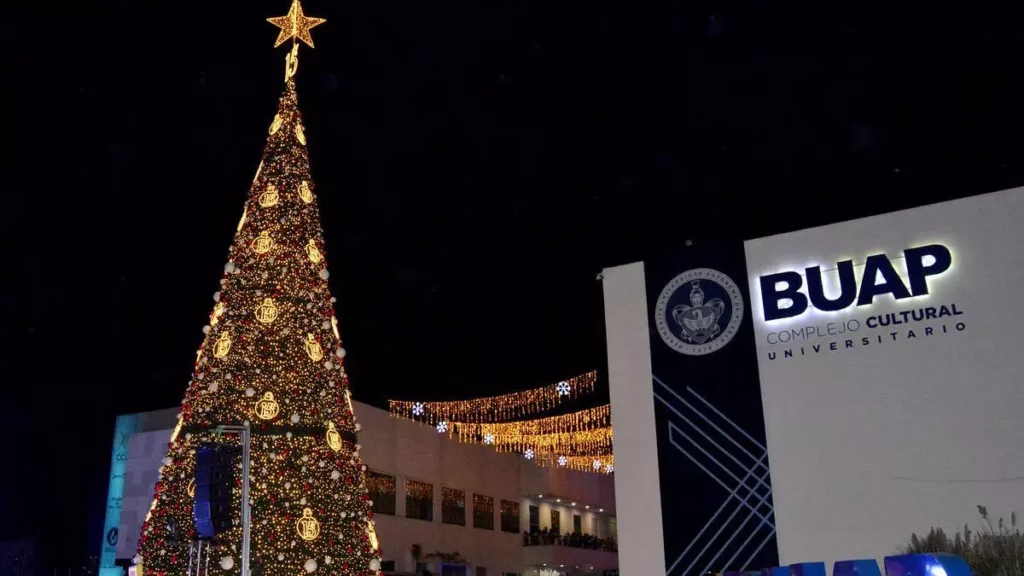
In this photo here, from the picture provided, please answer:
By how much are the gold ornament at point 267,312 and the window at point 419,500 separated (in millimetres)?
15919

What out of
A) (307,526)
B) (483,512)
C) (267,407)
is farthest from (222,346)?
(483,512)

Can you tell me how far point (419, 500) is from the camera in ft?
88.0

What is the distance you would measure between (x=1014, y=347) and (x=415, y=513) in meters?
19.4

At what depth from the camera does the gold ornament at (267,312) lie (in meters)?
11.3

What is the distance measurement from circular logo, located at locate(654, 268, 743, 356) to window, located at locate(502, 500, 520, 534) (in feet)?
69.5

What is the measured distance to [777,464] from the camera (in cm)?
1129

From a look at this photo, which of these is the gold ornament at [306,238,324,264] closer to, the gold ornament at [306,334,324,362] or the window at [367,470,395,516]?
the gold ornament at [306,334,324,362]

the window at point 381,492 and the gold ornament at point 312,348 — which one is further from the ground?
the gold ornament at point 312,348

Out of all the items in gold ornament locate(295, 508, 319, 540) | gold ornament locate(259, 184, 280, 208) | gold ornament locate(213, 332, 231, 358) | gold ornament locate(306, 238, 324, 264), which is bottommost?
gold ornament locate(295, 508, 319, 540)

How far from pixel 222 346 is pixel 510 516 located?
2315 centimetres

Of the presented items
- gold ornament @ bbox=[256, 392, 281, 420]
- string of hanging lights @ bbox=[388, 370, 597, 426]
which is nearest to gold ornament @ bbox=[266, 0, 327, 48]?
gold ornament @ bbox=[256, 392, 281, 420]

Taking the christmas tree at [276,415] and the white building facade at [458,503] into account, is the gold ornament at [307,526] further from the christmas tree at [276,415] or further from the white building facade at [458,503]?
the white building facade at [458,503]

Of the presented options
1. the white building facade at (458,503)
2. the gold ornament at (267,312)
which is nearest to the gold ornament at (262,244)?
the gold ornament at (267,312)

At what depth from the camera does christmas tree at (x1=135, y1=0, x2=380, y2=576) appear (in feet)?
35.6
